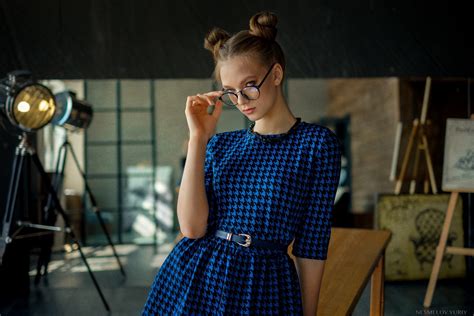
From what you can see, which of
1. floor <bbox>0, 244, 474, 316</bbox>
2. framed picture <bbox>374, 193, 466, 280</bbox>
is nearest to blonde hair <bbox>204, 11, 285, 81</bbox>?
floor <bbox>0, 244, 474, 316</bbox>

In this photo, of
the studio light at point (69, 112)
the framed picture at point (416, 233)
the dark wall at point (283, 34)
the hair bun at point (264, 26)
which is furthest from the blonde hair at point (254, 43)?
the framed picture at point (416, 233)

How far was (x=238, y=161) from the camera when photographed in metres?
1.34

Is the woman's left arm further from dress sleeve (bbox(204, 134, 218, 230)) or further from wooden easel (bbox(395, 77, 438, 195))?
wooden easel (bbox(395, 77, 438, 195))

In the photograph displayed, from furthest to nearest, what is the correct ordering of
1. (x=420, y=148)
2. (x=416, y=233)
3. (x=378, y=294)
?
(x=420, y=148), (x=416, y=233), (x=378, y=294)

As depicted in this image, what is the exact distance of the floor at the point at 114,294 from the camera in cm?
422

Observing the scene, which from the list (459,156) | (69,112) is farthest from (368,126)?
(69,112)

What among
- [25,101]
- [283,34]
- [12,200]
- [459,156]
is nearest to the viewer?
[25,101]

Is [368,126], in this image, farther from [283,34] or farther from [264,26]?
[264,26]

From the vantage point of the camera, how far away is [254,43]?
132cm

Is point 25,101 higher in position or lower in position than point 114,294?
higher

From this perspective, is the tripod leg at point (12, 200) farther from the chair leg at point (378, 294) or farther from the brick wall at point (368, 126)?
the brick wall at point (368, 126)

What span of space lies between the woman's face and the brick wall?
15.4ft

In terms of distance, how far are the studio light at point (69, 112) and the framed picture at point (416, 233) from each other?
2835 mm

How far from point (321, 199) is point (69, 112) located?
13.1 ft
